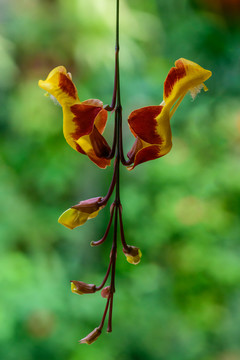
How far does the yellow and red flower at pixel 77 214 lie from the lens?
0.54m

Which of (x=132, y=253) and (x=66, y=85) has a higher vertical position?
(x=66, y=85)

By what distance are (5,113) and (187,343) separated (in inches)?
58.2

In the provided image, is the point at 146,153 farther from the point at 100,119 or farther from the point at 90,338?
the point at 90,338

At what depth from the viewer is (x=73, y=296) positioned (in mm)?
2146

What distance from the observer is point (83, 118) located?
55 centimetres

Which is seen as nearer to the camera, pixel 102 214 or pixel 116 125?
pixel 116 125

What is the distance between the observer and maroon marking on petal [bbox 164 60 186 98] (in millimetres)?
515

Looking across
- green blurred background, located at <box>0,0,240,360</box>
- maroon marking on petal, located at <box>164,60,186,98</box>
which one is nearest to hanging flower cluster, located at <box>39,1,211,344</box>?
maroon marking on petal, located at <box>164,60,186,98</box>

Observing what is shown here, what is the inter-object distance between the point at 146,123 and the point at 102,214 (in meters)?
2.17

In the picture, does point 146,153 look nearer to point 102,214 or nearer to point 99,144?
point 99,144

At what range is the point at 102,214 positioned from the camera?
8.86ft

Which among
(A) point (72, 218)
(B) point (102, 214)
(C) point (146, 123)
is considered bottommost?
(B) point (102, 214)

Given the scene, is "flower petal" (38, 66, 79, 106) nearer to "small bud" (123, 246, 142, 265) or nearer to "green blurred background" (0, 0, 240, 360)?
"small bud" (123, 246, 142, 265)

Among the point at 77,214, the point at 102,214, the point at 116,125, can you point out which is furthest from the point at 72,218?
the point at 102,214
